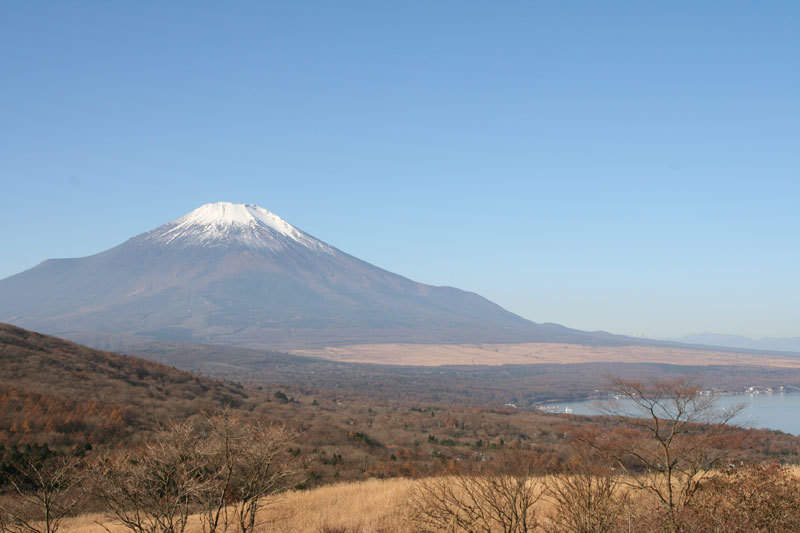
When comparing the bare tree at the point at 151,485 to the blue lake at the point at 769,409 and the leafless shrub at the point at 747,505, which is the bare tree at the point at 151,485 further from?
the blue lake at the point at 769,409

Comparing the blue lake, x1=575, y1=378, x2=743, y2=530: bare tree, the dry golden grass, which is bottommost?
the blue lake

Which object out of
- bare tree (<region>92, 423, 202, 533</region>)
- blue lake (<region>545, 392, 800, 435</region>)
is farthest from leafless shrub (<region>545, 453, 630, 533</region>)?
blue lake (<region>545, 392, 800, 435</region>)

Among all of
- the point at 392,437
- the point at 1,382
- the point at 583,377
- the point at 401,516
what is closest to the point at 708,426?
the point at 401,516

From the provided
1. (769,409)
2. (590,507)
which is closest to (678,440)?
(590,507)

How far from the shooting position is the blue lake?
61.4m

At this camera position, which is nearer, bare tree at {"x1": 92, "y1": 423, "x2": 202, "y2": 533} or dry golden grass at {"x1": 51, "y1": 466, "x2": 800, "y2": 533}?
bare tree at {"x1": 92, "y1": 423, "x2": 202, "y2": 533}

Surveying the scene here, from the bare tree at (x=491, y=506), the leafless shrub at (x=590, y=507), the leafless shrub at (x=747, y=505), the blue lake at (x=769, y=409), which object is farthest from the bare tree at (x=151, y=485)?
the blue lake at (x=769, y=409)

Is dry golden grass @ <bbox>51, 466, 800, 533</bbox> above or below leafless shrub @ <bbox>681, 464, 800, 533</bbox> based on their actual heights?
below

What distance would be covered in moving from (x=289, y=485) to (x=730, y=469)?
929cm

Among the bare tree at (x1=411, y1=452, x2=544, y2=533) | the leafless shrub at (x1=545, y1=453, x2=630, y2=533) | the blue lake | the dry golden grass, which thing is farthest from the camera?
the blue lake

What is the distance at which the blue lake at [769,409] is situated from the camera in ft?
201

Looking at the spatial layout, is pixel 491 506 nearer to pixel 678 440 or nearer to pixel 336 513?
pixel 678 440

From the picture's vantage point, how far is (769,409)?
81.6 m

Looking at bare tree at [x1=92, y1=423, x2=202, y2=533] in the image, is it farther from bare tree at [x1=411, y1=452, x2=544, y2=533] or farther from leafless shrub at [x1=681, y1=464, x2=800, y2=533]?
leafless shrub at [x1=681, y1=464, x2=800, y2=533]
